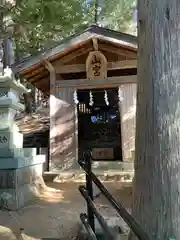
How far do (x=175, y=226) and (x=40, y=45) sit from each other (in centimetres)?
1043

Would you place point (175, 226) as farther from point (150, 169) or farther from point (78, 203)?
point (78, 203)

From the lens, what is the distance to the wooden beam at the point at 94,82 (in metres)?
9.07

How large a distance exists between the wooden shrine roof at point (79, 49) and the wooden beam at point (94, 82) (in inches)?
26.9

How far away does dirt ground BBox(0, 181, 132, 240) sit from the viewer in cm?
401

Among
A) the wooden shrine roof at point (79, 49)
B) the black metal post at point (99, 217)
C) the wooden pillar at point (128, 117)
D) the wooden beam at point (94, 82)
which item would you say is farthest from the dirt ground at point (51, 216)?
the wooden shrine roof at point (79, 49)

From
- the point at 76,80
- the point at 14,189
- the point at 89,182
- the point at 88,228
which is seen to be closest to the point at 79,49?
the point at 76,80

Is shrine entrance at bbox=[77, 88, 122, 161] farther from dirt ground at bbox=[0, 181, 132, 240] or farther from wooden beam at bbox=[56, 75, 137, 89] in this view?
dirt ground at bbox=[0, 181, 132, 240]

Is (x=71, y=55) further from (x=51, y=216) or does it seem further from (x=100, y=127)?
(x=51, y=216)

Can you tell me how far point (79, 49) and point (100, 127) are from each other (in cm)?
575

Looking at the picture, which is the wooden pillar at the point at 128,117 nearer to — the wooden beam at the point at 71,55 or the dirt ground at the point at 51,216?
the wooden beam at the point at 71,55

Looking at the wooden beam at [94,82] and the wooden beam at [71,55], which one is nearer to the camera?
the wooden beam at [94,82]

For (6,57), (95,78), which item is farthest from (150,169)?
(6,57)

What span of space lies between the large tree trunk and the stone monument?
11.6 feet

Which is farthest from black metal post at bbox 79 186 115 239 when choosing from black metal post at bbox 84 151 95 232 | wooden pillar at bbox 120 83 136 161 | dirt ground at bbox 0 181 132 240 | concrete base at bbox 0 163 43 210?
wooden pillar at bbox 120 83 136 161
